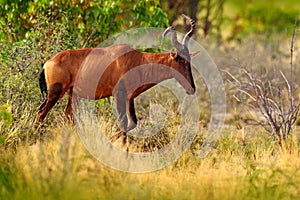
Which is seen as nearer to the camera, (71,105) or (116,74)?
(116,74)

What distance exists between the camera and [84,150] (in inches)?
327

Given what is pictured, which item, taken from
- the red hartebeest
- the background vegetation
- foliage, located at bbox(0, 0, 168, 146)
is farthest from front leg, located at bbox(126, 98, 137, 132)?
foliage, located at bbox(0, 0, 168, 146)

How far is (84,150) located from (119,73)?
1.83 meters

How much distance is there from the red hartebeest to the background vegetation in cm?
45

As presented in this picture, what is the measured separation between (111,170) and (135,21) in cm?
737

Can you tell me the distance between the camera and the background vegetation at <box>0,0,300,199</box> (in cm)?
703

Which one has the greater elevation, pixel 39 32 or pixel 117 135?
pixel 39 32

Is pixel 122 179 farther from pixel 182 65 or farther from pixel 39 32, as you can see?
pixel 39 32

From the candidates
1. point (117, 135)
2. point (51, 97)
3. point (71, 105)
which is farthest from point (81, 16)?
point (117, 135)

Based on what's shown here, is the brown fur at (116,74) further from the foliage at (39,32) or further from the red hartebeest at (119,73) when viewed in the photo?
the foliage at (39,32)

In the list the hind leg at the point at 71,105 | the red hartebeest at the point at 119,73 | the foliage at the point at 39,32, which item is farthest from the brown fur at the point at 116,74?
the foliage at the point at 39,32

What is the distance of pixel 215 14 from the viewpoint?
25781 mm

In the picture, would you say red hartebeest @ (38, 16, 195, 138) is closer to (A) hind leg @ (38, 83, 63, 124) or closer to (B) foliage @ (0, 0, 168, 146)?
(A) hind leg @ (38, 83, 63, 124)

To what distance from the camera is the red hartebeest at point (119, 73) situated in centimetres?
980
